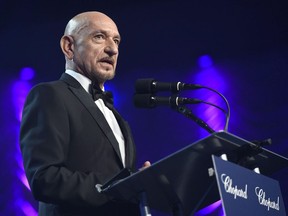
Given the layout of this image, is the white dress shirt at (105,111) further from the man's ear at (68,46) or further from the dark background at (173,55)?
the dark background at (173,55)

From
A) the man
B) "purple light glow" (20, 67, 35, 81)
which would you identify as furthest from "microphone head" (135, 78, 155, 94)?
"purple light glow" (20, 67, 35, 81)

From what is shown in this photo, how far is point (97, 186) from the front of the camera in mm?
1737

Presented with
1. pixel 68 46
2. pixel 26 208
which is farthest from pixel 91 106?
pixel 26 208

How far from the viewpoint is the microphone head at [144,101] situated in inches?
80.3

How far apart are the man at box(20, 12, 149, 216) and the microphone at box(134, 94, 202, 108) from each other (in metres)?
0.15

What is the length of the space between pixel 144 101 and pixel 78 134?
0.93 feet

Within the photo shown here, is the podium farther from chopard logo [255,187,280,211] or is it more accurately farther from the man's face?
the man's face

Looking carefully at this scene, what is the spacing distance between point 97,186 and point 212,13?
2.60 meters

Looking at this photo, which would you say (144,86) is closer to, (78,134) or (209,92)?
(78,134)

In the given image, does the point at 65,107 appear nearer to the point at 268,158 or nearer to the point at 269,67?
the point at 268,158

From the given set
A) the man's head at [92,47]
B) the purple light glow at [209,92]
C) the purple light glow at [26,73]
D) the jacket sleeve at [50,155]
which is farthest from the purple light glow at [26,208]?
the jacket sleeve at [50,155]

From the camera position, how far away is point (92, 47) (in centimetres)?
229

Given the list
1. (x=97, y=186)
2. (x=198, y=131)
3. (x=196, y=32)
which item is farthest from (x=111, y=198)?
(x=196, y=32)

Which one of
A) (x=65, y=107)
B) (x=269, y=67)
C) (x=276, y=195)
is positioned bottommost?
(x=276, y=195)
